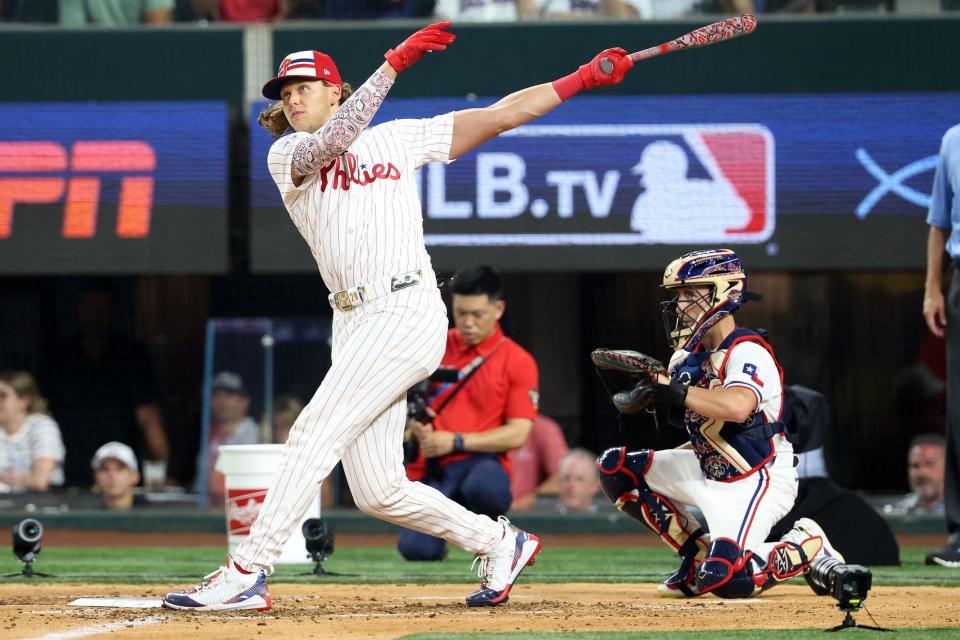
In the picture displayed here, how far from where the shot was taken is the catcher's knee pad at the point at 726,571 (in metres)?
5.21

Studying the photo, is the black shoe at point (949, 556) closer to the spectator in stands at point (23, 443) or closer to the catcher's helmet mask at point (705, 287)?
the catcher's helmet mask at point (705, 287)

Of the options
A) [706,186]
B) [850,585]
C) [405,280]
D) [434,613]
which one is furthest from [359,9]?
[850,585]

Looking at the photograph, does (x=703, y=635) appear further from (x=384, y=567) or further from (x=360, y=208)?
(x=384, y=567)

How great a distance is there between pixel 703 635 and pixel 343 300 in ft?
5.07

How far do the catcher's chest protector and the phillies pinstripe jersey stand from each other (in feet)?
3.81

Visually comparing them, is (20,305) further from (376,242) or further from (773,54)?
(376,242)

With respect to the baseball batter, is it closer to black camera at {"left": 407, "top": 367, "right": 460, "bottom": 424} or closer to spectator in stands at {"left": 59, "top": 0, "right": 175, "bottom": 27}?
black camera at {"left": 407, "top": 367, "right": 460, "bottom": 424}

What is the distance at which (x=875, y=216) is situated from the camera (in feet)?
33.8

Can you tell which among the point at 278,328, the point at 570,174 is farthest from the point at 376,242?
the point at 278,328

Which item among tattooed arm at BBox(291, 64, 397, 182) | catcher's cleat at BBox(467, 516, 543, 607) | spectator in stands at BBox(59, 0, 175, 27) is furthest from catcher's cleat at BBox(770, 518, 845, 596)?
spectator in stands at BBox(59, 0, 175, 27)

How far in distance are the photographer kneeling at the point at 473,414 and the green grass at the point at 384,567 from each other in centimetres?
40

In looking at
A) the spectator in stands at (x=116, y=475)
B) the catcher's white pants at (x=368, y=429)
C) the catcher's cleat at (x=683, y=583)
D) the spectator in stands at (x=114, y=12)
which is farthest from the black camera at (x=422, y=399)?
the spectator in stands at (x=114, y=12)

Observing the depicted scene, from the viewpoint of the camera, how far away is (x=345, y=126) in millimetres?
4641

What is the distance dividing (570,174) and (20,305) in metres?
4.22
